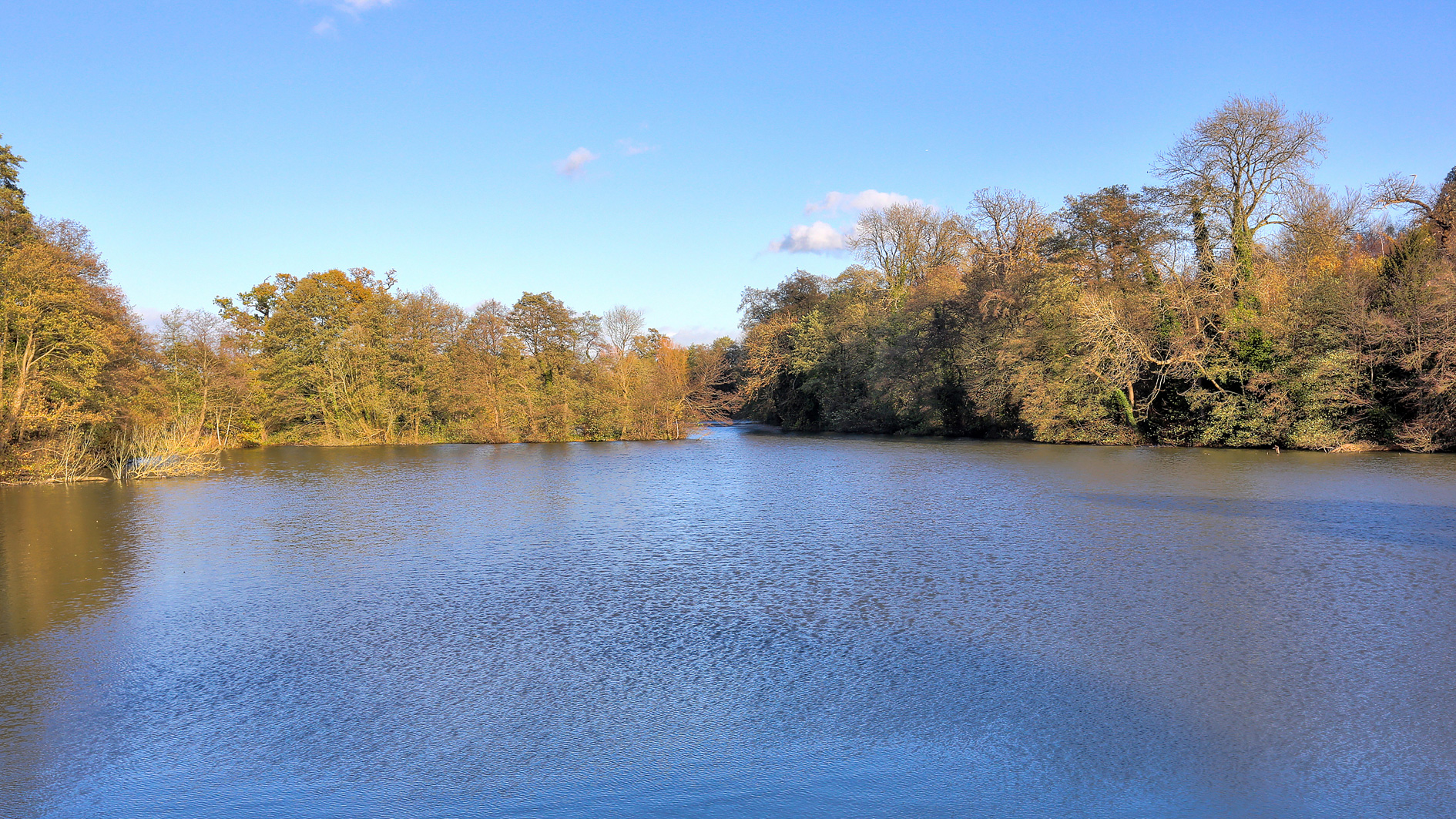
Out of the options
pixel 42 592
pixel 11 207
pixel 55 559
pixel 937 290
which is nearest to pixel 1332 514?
pixel 42 592

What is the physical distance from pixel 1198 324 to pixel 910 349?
1315 cm

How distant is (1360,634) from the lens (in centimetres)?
717

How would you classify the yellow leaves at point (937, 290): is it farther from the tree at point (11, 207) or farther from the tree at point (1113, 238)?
the tree at point (11, 207)

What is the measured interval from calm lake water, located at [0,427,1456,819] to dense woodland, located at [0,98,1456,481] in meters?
10.4

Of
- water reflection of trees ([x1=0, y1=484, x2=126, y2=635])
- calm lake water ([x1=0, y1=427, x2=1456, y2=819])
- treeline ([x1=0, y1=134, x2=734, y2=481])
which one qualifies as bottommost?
calm lake water ([x1=0, y1=427, x2=1456, y2=819])

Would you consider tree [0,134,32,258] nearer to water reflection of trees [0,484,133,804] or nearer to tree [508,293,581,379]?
water reflection of trees [0,484,133,804]

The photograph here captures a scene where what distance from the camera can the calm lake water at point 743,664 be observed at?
4.64 m

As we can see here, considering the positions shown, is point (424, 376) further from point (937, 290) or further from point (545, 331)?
point (937, 290)

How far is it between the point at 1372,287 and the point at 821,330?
2622 centimetres

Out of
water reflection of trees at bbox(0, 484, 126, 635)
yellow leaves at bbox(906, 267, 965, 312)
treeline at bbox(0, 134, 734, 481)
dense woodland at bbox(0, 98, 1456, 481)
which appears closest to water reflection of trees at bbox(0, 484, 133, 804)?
water reflection of trees at bbox(0, 484, 126, 635)

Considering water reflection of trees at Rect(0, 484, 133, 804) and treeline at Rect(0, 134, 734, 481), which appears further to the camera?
treeline at Rect(0, 134, 734, 481)

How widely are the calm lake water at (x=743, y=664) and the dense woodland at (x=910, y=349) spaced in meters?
10.4

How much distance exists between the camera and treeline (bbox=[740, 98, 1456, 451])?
947 inches

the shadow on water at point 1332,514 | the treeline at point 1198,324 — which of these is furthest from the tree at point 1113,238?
the shadow on water at point 1332,514
